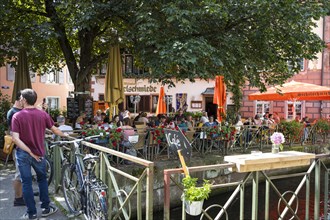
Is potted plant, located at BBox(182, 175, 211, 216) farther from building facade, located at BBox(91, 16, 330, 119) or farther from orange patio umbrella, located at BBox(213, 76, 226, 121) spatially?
building facade, located at BBox(91, 16, 330, 119)

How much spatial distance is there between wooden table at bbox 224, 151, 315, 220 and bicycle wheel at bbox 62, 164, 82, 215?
2.24 meters

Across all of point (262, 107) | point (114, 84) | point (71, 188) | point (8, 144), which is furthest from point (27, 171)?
point (262, 107)

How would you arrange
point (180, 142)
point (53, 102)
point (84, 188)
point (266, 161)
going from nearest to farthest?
point (266, 161) < point (84, 188) < point (180, 142) < point (53, 102)

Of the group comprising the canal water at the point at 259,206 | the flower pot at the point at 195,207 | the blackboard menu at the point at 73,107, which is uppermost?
the blackboard menu at the point at 73,107

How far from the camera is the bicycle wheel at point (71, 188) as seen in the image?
15.9 ft

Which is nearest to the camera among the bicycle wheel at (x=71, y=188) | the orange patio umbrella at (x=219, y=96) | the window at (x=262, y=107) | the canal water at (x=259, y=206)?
the bicycle wheel at (x=71, y=188)

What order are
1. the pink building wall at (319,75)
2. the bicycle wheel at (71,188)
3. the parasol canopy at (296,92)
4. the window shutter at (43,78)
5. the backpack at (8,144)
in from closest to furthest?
the bicycle wheel at (71,188), the backpack at (8,144), the parasol canopy at (296,92), the pink building wall at (319,75), the window shutter at (43,78)

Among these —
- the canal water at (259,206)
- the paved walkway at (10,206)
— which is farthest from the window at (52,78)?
the paved walkway at (10,206)

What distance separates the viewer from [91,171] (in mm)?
4480

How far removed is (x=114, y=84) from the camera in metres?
9.63

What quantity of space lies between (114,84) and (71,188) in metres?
4.94

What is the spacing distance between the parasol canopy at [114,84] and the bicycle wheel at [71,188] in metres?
4.56

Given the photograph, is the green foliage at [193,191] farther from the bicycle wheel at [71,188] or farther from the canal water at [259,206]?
the canal water at [259,206]

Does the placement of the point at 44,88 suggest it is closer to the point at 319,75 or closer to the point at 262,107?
the point at 262,107
